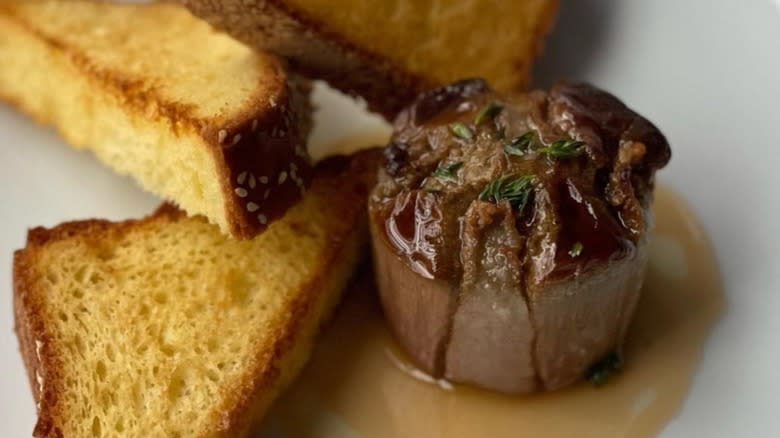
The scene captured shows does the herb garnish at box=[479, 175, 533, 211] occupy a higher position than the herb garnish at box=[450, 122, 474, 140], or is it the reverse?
the herb garnish at box=[450, 122, 474, 140]

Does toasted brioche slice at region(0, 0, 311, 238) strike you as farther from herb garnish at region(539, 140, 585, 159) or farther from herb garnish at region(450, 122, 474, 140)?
herb garnish at region(539, 140, 585, 159)

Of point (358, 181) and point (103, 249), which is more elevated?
point (358, 181)

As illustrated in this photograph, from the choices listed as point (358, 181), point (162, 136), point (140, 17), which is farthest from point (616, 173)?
→ point (140, 17)

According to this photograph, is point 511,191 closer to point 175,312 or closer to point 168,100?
point 175,312

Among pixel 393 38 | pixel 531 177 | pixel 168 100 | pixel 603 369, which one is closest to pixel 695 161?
pixel 603 369

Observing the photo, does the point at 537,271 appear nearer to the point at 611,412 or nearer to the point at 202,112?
the point at 611,412

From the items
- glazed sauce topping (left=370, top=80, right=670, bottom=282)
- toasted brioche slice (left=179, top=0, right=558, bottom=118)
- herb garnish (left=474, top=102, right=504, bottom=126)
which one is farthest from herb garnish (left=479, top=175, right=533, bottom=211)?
toasted brioche slice (left=179, top=0, right=558, bottom=118)
